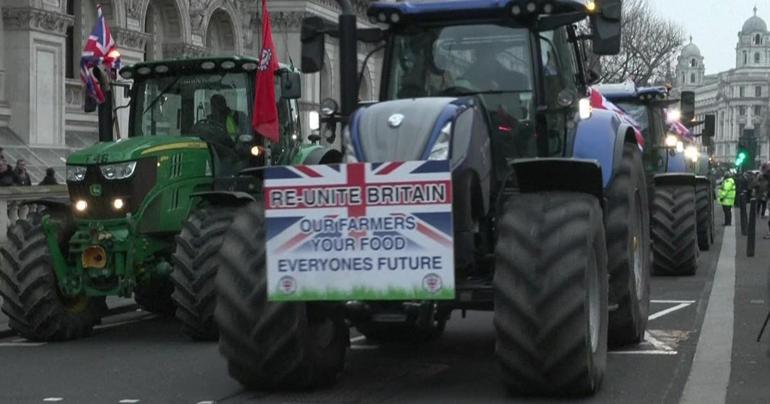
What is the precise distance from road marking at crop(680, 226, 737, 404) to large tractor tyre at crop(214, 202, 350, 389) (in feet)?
7.77

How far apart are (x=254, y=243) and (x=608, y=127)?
11.0 ft

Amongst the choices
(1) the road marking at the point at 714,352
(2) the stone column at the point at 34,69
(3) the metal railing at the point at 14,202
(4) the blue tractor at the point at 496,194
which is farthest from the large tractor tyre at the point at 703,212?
(4) the blue tractor at the point at 496,194

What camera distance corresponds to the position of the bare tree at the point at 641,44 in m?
59.9

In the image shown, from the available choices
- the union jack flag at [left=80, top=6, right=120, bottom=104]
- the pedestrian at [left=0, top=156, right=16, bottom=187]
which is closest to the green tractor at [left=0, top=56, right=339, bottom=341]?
the union jack flag at [left=80, top=6, right=120, bottom=104]

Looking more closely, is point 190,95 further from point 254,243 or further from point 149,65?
point 254,243

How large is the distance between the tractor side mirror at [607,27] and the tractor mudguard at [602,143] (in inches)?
50.7

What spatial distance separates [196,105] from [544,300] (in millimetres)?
6674

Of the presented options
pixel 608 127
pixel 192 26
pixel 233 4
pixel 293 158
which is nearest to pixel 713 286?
pixel 293 158

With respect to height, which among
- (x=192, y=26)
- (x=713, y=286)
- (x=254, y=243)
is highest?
(x=192, y=26)

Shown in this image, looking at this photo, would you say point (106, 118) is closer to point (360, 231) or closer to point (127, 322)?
point (127, 322)

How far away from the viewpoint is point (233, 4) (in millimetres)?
38375

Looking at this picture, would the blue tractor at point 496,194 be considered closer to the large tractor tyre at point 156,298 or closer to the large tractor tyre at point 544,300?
the large tractor tyre at point 544,300

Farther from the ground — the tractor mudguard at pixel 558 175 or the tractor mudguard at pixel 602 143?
the tractor mudguard at pixel 602 143

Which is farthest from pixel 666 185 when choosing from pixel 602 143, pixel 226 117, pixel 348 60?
pixel 348 60
